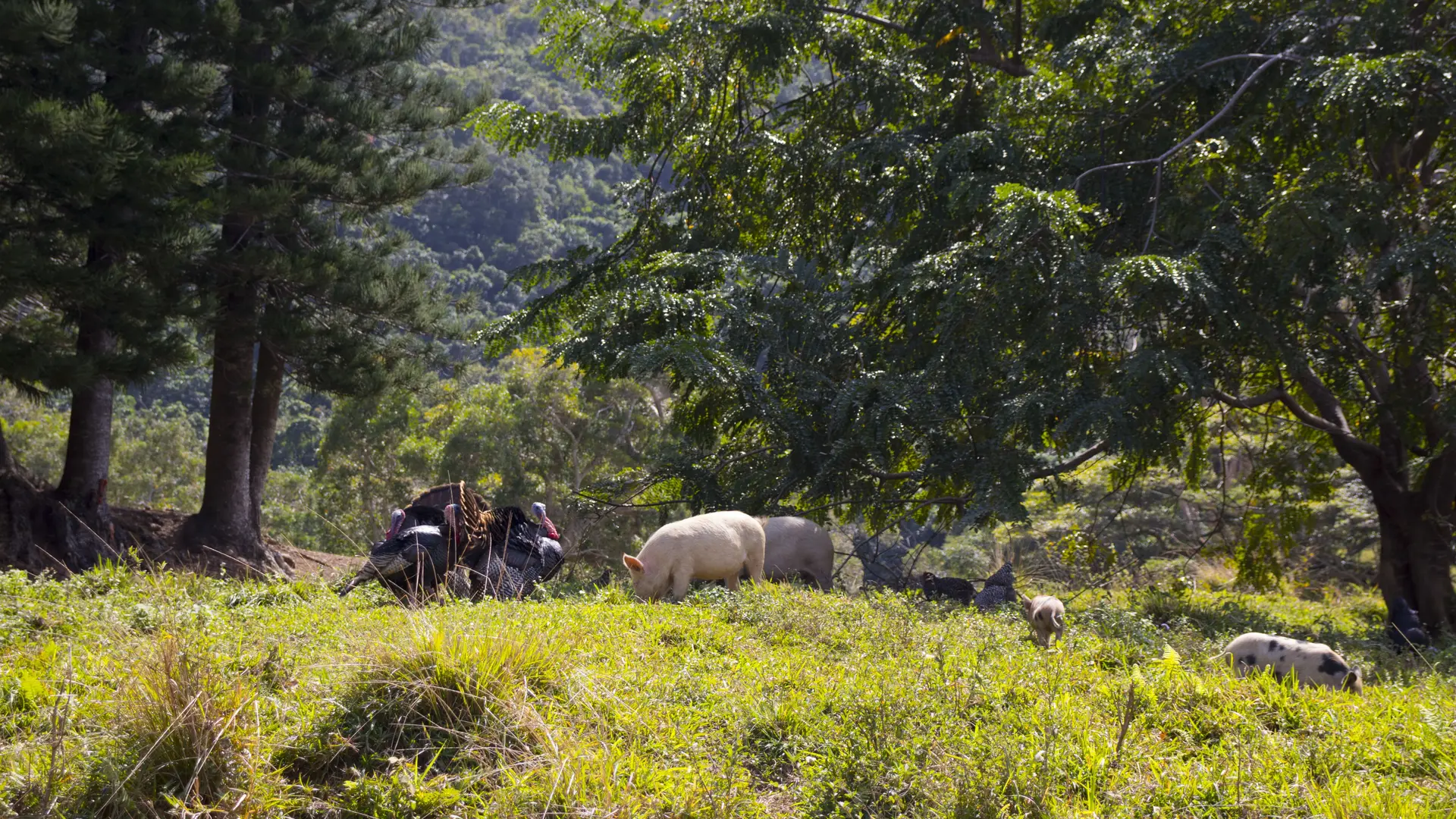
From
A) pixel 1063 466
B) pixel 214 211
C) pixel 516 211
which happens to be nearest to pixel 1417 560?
pixel 1063 466

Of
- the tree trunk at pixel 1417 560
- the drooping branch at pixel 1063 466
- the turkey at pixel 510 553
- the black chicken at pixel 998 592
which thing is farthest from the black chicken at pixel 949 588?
the tree trunk at pixel 1417 560

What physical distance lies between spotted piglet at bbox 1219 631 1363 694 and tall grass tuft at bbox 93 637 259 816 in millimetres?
5230

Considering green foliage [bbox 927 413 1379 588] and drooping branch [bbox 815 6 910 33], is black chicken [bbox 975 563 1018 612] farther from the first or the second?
drooping branch [bbox 815 6 910 33]

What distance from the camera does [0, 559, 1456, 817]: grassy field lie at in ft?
13.5

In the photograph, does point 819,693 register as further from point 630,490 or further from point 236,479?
point 236,479

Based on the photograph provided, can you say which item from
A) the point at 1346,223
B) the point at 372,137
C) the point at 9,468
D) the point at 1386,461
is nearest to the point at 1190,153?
the point at 1346,223

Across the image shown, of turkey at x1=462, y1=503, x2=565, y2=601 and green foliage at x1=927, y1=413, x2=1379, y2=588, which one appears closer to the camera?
turkey at x1=462, y1=503, x2=565, y2=601

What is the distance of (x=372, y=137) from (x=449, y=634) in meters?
11.8

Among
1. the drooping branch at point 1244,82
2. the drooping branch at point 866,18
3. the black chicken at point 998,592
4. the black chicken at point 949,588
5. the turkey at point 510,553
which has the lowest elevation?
the black chicken at point 949,588

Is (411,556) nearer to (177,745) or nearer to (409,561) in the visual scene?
(409,561)

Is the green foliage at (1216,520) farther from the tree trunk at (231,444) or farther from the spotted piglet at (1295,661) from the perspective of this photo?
the tree trunk at (231,444)

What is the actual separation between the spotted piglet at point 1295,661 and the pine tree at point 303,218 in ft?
34.1

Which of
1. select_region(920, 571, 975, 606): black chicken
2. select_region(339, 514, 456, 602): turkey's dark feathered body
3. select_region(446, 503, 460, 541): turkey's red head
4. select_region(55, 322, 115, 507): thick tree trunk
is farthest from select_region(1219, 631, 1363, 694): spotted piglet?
select_region(55, 322, 115, 507): thick tree trunk

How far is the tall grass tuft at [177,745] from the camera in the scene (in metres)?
4.14
